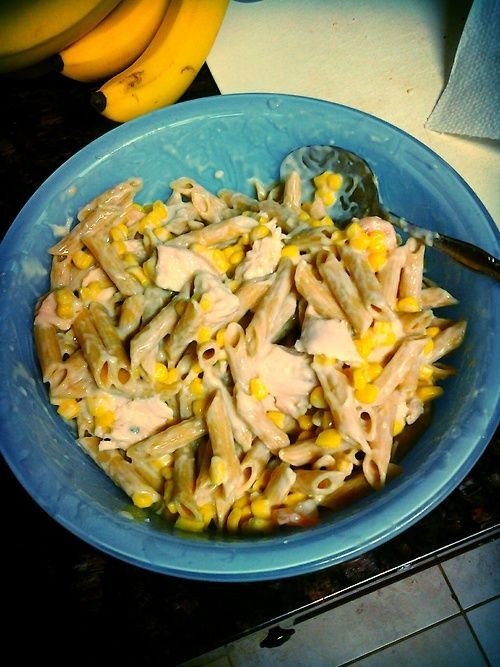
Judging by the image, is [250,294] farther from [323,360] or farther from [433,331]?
[433,331]

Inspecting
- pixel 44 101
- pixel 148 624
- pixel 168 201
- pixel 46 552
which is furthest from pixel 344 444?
pixel 44 101

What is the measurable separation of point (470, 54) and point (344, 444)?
3.64 ft

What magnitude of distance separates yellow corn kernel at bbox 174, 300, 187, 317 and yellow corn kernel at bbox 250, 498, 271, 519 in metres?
0.37

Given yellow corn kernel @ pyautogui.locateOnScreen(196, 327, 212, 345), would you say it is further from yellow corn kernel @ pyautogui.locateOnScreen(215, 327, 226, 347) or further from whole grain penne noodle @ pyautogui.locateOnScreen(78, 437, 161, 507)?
whole grain penne noodle @ pyautogui.locateOnScreen(78, 437, 161, 507)

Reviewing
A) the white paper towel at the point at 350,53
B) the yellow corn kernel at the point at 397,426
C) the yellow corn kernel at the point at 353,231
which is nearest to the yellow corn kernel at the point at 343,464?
the yellow corn kernel at the point at 397,426

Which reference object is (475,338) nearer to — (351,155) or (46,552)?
(351,155)

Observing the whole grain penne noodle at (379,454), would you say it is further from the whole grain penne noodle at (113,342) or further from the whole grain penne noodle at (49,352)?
the whole grain penne noodle at (49,352)

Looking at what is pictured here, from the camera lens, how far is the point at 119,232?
1.29 m

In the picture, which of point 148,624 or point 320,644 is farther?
point 320,644

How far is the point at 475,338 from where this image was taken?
109cm

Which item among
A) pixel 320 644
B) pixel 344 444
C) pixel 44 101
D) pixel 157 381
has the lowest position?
pixel 320 644

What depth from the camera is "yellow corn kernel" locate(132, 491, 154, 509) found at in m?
1.04

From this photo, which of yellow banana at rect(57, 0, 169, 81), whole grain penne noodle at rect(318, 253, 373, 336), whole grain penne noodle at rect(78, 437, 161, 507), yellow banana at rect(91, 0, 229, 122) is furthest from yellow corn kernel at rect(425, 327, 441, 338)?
yellow banana at rect(57, 0, 169, 81)

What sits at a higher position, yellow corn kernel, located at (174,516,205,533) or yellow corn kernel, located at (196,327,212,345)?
Answer: yellow corn kernel, located at (196,327,212,345)
